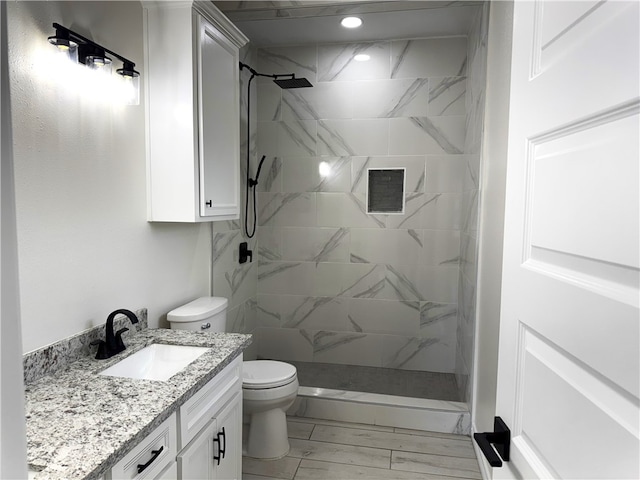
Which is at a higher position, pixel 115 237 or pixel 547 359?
pixel 115 237

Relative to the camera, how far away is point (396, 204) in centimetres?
347

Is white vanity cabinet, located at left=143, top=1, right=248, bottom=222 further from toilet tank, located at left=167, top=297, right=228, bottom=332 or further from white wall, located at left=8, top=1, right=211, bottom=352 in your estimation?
toilet tank, located at left=167, top=297, right=228, bottom=332

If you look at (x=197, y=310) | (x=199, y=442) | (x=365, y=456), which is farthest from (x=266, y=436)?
(x=199, y=442)

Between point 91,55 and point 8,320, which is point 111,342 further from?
point 8,320

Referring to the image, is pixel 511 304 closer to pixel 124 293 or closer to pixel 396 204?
pixel 124 293

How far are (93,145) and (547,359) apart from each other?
1.74 metres

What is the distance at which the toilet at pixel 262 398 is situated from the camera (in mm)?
2330

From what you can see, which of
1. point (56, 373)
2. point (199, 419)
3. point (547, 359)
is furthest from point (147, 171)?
point (547, 359)

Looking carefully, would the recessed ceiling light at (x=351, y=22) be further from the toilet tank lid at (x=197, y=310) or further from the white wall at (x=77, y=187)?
the toilet tank lid at (x=197, y=310)

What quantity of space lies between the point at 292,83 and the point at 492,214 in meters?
1.90

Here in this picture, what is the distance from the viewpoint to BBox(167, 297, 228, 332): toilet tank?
6.97ft

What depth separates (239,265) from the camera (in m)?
3.27

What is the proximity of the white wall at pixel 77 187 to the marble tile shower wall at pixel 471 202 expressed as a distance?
6.19 ft

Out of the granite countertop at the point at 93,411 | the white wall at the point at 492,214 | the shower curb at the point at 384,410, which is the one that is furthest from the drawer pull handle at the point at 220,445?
the white wall at the point at 492,214
